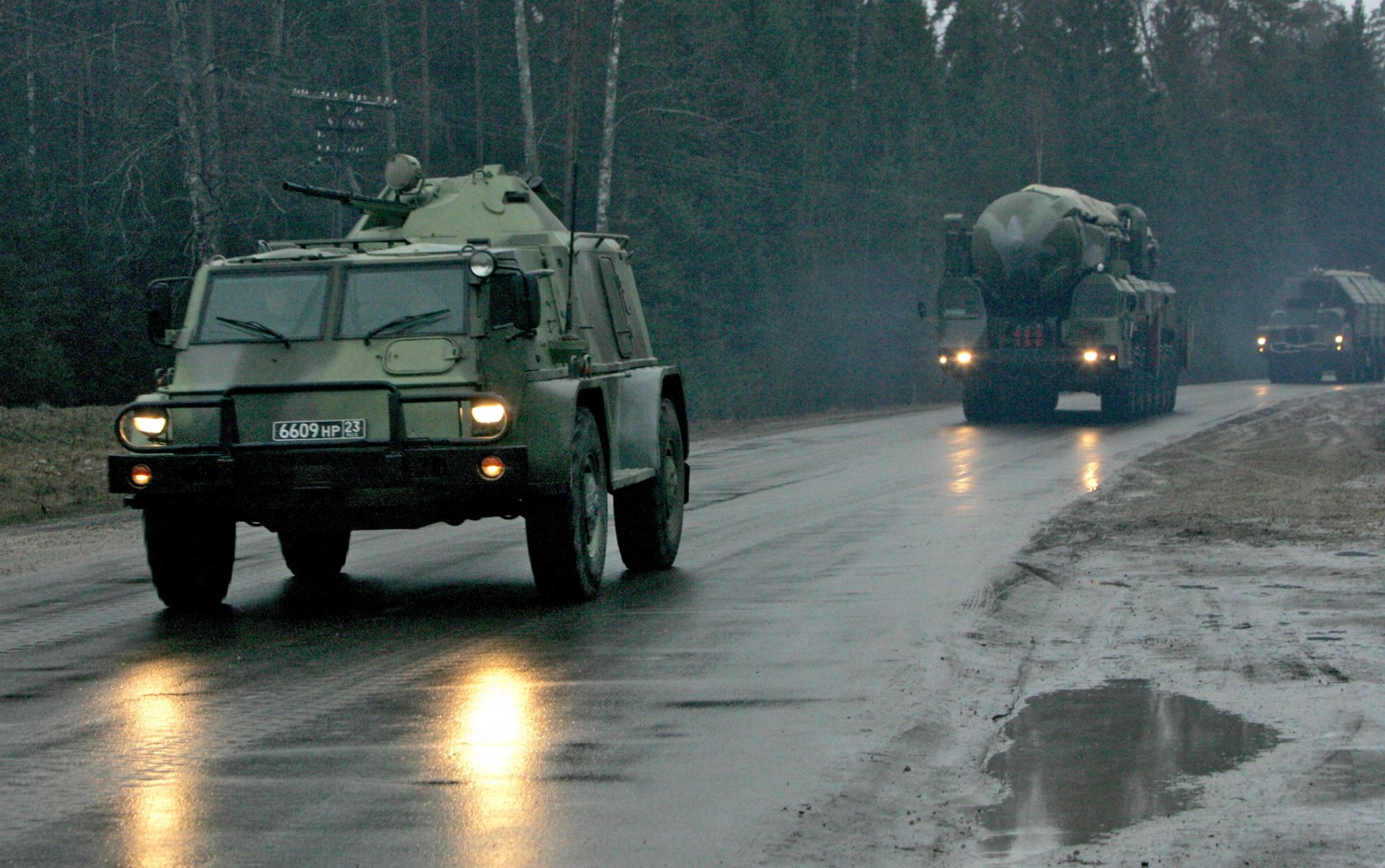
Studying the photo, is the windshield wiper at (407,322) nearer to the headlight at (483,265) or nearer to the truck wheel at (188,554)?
the headlight at (483,265)

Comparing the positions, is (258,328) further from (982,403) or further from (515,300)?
(982,403)

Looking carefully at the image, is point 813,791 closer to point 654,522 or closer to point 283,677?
point 283,677

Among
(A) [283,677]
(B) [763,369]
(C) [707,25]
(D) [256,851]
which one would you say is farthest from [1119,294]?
(D) [256,851]

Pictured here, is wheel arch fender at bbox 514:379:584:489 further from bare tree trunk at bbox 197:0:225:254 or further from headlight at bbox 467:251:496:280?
bare tree trunk at bbox 197:0:225:254

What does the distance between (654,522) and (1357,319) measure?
43268 millimetres

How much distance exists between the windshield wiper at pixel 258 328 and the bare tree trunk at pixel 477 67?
34.1 meters

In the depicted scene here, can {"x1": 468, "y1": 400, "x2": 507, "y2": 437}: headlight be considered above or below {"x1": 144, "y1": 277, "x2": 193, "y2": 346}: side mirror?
below

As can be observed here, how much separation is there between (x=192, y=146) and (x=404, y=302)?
61.9 ft

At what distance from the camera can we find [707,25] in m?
49.3

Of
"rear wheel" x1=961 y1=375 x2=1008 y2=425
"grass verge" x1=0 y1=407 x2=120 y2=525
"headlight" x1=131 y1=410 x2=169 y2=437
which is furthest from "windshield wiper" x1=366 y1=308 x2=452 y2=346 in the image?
"rear wheel" x1=961 y1=375 x2=1008 y2=425

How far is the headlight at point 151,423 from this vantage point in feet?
33.3

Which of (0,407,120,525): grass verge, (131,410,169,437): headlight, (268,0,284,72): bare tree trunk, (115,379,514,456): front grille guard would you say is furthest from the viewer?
(268,0,284,72): bare tree trunk

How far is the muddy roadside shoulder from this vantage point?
5.52m

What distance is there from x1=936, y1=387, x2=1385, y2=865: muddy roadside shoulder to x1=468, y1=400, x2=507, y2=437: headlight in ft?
8.91
